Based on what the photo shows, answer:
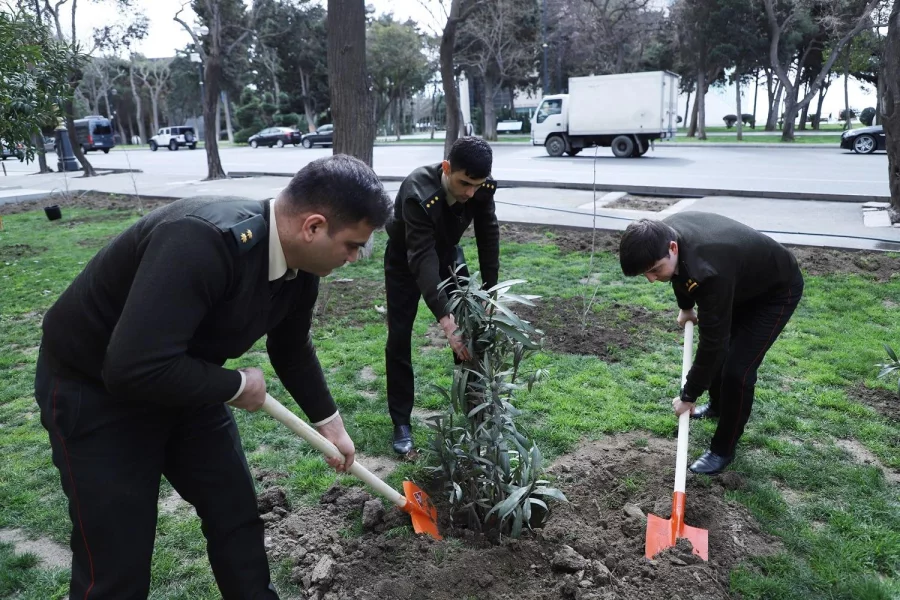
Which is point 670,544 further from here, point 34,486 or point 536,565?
point 34,486

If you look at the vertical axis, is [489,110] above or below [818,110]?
above

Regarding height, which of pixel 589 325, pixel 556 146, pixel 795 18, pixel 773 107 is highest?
pixel 795 18

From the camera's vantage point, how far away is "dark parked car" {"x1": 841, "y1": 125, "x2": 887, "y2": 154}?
19.7 meters

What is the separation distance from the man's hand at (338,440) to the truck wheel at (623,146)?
66.6ft

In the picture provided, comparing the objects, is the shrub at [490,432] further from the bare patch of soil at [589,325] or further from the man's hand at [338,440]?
the bare patch of soil at [589,325]

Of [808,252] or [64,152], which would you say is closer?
[808,252]

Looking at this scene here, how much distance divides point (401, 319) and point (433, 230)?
2.02 feet

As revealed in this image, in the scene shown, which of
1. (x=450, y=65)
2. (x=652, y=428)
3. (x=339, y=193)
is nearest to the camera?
(x=339, y=193)

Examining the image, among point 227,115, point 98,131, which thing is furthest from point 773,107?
point 98,131

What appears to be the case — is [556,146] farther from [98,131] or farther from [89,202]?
[98,131]

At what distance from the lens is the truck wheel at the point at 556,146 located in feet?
73.6

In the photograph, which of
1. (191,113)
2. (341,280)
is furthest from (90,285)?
(191,113)

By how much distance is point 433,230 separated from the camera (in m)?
3.29

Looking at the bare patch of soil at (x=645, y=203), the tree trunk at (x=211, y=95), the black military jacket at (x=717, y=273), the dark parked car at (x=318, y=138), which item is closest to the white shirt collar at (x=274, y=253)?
the black military jacket at (x=717, y=273)
